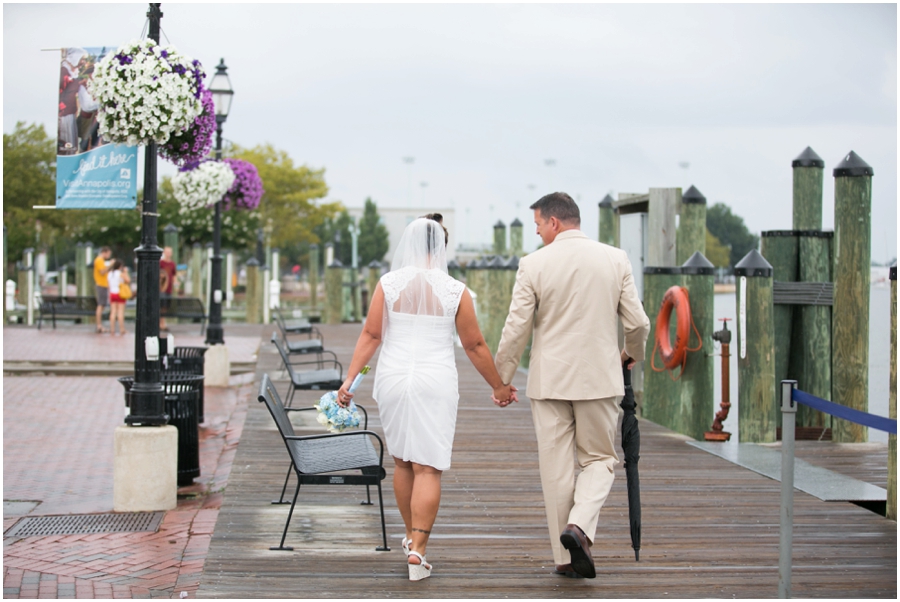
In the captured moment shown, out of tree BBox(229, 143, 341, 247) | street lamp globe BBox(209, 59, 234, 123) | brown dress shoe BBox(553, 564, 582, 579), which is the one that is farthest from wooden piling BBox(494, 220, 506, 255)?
tree BBox(229, 143, 341, 247)

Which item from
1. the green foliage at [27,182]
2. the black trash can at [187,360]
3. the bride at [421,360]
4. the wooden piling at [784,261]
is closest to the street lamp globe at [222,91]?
the black trash can at [187,360]

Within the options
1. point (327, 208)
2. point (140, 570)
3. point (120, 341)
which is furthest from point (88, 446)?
point (327, 208)

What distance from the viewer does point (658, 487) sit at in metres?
6.17

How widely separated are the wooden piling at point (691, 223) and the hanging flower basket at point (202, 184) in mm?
6752

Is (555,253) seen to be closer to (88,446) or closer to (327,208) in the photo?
(88,446)

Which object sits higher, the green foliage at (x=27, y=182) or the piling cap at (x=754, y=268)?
the green foliage at (x=27, y=182)

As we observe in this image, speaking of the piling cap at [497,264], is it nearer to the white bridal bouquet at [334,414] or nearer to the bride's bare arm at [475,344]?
the white bridal bouquet at [334,414]

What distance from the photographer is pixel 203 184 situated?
13.2 m

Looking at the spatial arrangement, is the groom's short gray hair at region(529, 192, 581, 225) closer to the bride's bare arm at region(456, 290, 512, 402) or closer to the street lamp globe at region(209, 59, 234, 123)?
the bride's bare arm at region(456, 290, 512, 402)

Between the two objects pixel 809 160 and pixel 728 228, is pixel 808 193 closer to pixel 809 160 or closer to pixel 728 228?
pixel 809 160

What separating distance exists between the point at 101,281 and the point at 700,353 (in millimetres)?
17038

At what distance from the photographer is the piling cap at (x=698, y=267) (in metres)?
8.05

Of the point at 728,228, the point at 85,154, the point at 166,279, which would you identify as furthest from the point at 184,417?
the point at 728,228

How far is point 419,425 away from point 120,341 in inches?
650
